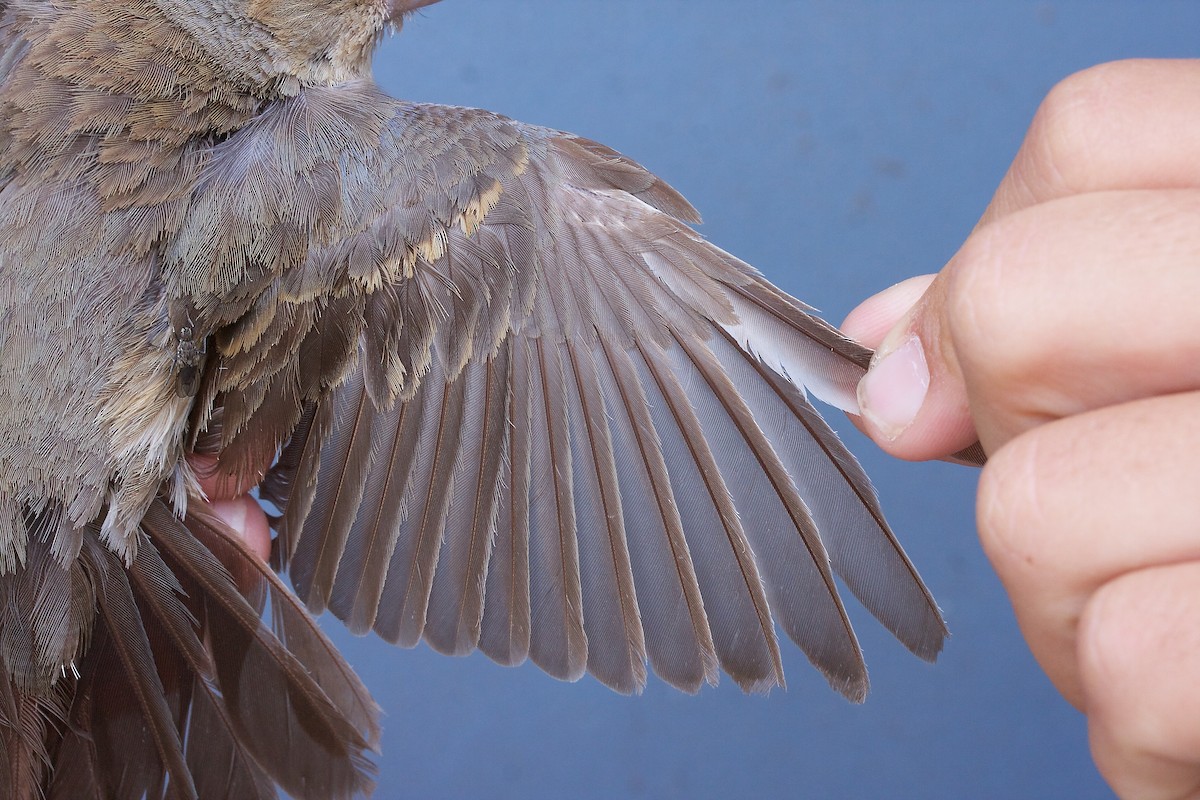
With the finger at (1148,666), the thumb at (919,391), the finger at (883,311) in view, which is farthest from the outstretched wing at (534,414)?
the finger at (1148,666)

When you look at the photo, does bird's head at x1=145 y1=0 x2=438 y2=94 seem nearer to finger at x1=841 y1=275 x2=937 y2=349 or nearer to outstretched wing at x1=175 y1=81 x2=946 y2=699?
outstretched wing at x1=175 y1=81 x2=946 y2=699

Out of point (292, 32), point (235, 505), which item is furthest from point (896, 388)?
point (292, 32)

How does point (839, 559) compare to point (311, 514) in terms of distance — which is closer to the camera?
point (839, 559)

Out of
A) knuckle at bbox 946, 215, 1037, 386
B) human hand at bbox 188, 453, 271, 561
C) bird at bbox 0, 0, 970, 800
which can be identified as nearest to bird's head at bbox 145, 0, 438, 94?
bird at bbox 0, 0, 970, 800

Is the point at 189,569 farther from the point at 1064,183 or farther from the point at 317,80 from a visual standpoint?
the point at 1064,183

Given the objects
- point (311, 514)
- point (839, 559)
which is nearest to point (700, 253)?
point (839, 559)

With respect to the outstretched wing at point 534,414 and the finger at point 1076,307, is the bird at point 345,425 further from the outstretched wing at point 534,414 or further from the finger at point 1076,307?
the finger at point 1076,307

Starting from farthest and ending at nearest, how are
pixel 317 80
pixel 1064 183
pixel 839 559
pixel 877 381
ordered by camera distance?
pixel 317 80 < pixel 839 559 < pixel 877 381 < pixel 1064 183
